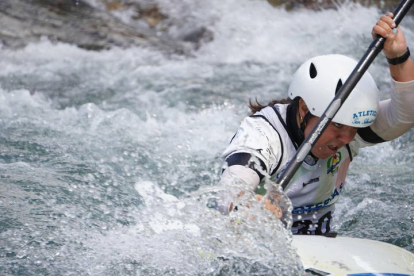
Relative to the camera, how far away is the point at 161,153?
232 inches

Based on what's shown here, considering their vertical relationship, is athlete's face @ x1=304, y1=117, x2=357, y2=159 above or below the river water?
above

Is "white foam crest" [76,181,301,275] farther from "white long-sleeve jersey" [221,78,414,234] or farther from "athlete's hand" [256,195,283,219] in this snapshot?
"white long-sleeve jersey" [221,78,414,234]

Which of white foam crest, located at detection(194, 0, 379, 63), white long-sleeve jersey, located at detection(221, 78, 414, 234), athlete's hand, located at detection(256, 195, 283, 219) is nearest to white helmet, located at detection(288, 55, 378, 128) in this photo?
white long-sleeve jersey, located at detection(221, 78, 414, 234)

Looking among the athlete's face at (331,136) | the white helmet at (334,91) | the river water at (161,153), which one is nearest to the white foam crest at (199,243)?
the river water at (161,153)

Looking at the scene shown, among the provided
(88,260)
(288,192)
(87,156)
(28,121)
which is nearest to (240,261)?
(288,192)

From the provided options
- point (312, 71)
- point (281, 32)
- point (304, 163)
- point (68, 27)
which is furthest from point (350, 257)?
point (281, 32)

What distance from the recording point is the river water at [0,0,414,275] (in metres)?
3.50

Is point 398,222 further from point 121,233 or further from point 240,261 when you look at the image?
point 121,233

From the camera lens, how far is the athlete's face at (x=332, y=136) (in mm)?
3410

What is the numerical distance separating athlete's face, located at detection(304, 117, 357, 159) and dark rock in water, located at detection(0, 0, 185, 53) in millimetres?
5163

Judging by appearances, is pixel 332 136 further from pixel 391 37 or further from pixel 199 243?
pixel 199 243

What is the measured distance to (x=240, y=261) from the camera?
339 cm

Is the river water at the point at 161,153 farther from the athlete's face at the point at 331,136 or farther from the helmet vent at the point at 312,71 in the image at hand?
the helmet vent at the point at 312,71

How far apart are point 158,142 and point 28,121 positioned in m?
1.31
